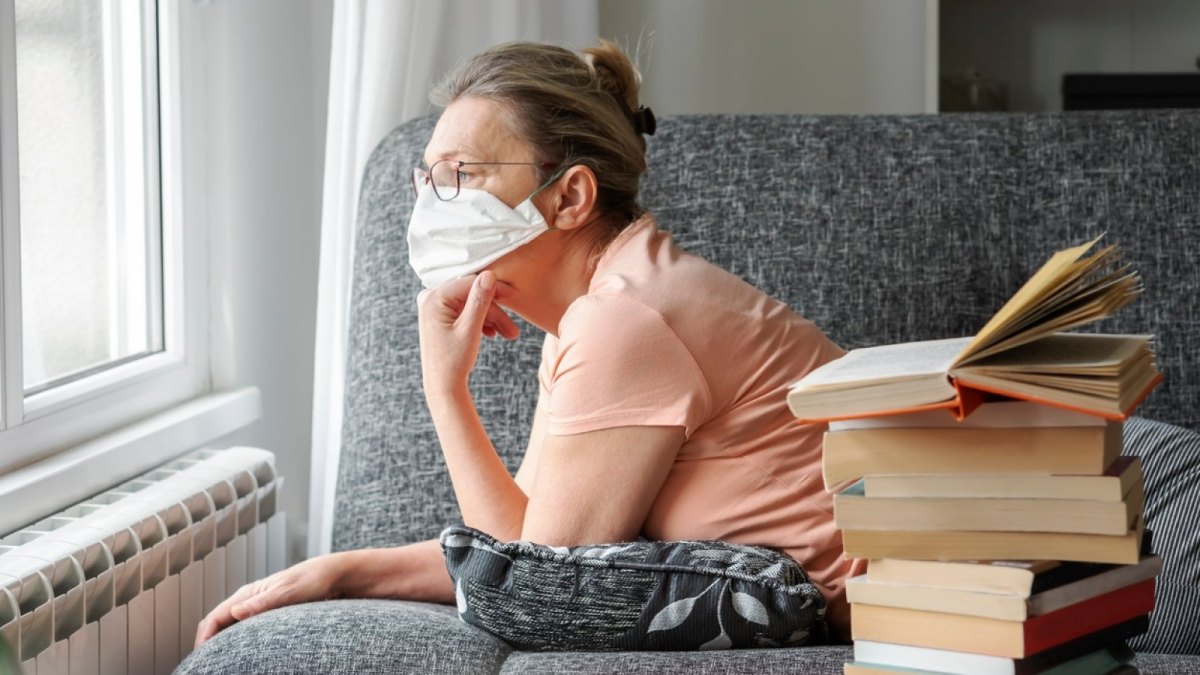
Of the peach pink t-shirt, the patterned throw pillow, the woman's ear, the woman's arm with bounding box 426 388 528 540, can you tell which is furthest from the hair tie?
the patterned throw pillow

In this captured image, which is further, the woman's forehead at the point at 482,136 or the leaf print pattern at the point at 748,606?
the woman's forehead at the point at 482,136

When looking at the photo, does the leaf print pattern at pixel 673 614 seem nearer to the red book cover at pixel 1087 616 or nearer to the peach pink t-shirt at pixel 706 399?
the peach pink t-shirt at pixel 706 399

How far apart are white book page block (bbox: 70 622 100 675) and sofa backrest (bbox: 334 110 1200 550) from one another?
0.36m

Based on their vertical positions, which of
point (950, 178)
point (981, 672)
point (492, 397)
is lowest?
point (981, 672)

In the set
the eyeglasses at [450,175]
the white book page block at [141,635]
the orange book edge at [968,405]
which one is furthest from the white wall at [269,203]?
the orange book edge at [968,405]

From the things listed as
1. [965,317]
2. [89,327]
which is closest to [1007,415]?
[965,317]

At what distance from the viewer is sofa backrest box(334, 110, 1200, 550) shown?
169 centimetres

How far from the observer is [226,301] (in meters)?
2.10

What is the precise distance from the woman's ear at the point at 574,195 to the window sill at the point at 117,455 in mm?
684

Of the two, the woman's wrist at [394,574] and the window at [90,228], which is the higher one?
the window at [90,228]

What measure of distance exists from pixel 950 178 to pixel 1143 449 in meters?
0.49

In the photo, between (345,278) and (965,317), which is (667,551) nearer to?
(965,317)

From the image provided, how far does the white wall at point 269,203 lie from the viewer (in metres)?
2.07

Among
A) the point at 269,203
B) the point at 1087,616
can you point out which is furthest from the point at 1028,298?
the point at 269,203
